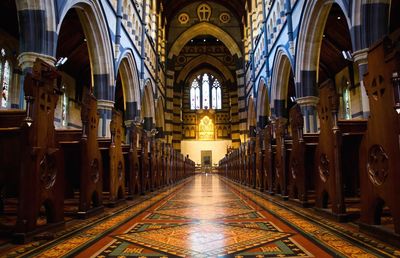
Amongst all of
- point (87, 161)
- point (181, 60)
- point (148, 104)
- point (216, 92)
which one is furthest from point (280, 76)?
point (216, 92)

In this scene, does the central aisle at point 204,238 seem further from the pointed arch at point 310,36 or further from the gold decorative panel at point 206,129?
the gold decorative panel at point 206,129

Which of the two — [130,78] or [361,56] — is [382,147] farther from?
[130,78]

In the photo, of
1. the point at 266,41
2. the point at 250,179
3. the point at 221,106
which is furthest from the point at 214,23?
the point at 250,179

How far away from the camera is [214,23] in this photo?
83.5ft

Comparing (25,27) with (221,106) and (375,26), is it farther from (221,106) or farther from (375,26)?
(221,106)

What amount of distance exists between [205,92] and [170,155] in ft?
70.6

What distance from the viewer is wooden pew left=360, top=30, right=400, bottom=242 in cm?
203

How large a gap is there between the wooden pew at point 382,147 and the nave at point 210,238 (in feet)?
0.67

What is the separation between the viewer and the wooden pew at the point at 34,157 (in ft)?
7.46

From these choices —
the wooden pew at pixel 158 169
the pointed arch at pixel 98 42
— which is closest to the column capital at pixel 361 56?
the wooden pew at pixel 158 169

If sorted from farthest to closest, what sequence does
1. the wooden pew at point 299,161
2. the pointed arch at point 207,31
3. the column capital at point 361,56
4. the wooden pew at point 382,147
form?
1. the pointed arch at point 207,31
2. the column capital at point 361,56
3. the wooden pew at point 299,161
4. the wooden pew at point 382,147

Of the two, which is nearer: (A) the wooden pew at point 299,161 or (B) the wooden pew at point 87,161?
(B) the wooden pew at point 87,161

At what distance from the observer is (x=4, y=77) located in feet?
37.2

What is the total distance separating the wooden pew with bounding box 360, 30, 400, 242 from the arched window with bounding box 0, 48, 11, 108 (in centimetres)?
1199
